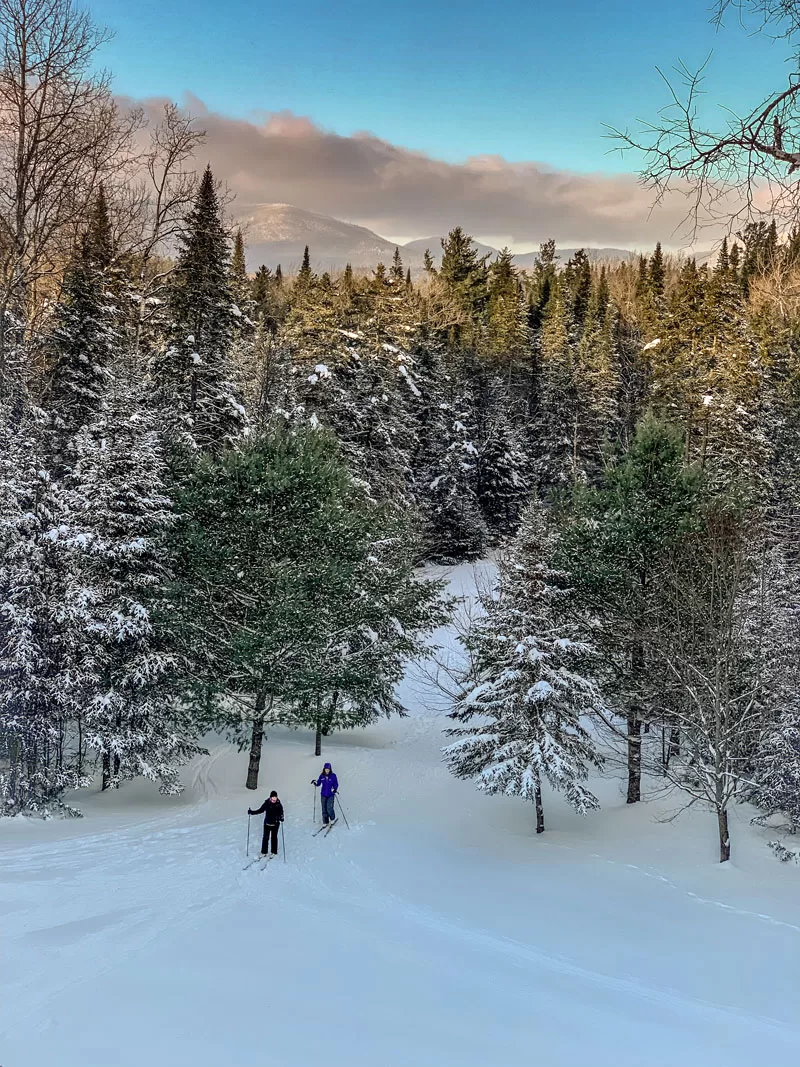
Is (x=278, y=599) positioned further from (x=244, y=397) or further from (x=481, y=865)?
(x=244, y=397)

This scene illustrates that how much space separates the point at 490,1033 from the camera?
646 cm

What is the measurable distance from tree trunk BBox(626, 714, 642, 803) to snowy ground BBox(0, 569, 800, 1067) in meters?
0.90

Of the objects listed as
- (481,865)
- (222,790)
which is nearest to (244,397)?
(222,790)

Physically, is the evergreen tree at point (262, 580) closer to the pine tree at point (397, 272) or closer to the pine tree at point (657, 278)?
the pine tree at point (397, 272)

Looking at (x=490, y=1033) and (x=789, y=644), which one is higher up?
(x=789, y=644)

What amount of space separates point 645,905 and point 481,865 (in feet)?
10.0

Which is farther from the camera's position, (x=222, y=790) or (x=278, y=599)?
(x=222, y=790)

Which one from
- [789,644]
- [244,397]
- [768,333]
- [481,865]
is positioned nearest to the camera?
[481,865]

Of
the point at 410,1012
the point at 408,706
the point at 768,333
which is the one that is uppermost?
the point at 768,333

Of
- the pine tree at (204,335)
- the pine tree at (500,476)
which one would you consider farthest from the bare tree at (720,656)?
the pine tree at (500,476)

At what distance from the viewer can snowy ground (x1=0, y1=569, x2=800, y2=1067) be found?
20.0 feet

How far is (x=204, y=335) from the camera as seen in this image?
23.1m

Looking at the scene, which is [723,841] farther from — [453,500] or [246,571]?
[453,500]

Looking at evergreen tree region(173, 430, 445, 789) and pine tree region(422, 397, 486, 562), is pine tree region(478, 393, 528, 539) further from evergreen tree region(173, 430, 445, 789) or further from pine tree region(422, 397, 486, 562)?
evergreen tree region(173, 430, 445, 789)
